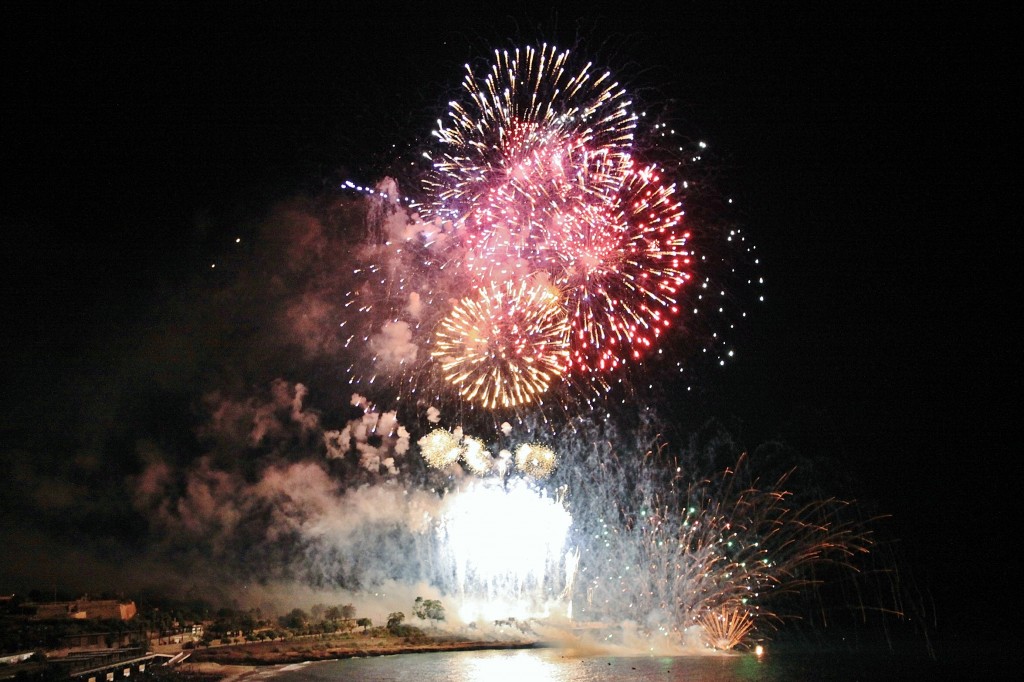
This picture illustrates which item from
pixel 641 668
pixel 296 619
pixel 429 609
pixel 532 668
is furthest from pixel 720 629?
pixel 296 619

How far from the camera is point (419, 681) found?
2378cm

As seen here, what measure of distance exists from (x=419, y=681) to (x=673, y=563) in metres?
9.36

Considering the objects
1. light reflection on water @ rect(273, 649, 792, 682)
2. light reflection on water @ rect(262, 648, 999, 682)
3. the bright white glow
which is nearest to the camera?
light reflection on water @ rect(273, 649, 792, 682)

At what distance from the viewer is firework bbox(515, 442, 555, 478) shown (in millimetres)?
24766

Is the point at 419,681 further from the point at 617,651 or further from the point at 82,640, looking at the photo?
the point at 82,640

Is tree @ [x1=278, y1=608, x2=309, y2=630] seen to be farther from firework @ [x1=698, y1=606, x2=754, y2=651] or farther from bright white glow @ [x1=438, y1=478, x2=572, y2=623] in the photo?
firework @ [x1=698, y1=606, x2=754, y2=651]

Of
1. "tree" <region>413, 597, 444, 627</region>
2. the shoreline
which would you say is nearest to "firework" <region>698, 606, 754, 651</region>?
the shoreline

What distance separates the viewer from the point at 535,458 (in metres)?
25.0

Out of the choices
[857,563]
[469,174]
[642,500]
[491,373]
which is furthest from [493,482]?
[857,563]

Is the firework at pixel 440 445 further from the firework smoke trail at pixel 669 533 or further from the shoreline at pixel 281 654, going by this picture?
the shoreline at pixel 281 654

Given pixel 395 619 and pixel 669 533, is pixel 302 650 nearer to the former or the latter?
pixel 395 619

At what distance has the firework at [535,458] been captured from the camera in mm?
24766

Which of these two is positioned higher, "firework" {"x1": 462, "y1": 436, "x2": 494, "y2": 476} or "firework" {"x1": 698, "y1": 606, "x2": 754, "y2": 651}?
"firework" {"x1": 462, "y1": 436, "x2": 494, "y2": 476}

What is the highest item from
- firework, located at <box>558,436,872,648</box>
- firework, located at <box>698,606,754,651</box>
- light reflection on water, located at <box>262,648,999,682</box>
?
firework, located at <box>558,436,872,648</box>
